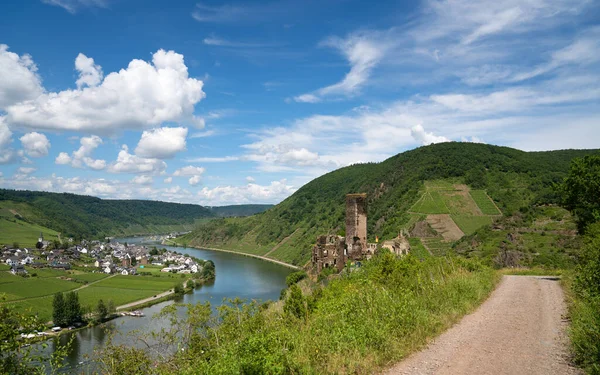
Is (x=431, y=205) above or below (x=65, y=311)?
above

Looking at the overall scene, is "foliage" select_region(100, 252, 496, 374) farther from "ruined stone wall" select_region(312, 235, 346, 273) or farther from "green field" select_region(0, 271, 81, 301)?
"green field" select_region(0, 271, 81, 301)

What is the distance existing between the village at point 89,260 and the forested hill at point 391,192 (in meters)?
31.8

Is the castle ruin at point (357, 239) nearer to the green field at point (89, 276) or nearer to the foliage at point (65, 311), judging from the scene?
the foliage at point (65, 311)

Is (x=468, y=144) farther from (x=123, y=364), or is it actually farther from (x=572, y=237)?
(x=123, y=364)

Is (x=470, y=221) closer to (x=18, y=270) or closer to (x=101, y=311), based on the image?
(x=101, y=311)

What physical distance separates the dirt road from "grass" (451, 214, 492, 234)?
193ft

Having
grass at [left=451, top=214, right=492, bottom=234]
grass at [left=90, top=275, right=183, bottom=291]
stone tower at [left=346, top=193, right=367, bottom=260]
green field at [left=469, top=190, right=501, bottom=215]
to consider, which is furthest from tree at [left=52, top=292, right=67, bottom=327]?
green field at [left=469, top=190, right=501, bottom=215]

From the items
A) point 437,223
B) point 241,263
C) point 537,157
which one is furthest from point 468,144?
point 241,263

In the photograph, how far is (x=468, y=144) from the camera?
4680 inches

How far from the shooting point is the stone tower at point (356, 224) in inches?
1223

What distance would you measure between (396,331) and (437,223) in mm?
66387

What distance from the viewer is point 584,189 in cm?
1566

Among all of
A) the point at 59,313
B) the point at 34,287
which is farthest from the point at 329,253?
the point at 34,287

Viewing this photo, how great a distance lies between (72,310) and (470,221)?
65.7 m
